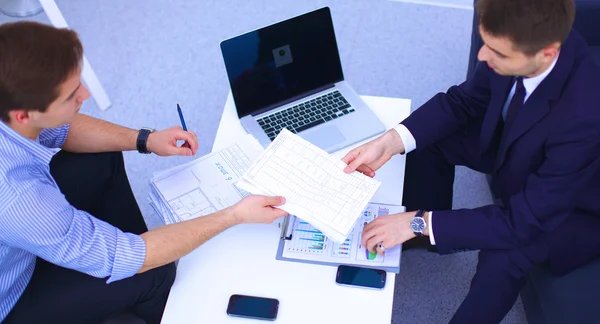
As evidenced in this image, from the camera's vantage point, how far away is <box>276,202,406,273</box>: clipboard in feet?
4.77

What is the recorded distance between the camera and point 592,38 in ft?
7.44

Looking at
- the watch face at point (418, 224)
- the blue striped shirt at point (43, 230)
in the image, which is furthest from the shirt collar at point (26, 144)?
the watch face at point (418, 224)

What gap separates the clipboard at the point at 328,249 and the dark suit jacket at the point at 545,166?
156mm

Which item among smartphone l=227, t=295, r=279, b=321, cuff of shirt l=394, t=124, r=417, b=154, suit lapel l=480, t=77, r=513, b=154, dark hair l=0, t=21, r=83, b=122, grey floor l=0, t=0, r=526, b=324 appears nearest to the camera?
dark hair l=0, t=21, r=83, b=122

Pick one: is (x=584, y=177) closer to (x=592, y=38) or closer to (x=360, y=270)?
(x=360, y=270)

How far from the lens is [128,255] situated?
1.39 m

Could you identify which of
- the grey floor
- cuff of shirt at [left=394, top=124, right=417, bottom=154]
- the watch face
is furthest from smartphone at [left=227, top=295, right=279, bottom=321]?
the grey floor

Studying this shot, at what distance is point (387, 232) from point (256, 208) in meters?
0.33

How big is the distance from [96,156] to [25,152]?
36 centimetres

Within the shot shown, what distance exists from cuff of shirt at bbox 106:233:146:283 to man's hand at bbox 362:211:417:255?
21.6 inches

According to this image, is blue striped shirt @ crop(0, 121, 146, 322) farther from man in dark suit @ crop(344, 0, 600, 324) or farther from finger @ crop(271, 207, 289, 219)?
man in dark suit @ crop(344, 0, 600, 324)

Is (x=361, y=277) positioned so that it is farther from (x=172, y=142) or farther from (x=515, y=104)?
(x=172, y=142)

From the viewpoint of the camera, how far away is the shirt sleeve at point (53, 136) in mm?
1662

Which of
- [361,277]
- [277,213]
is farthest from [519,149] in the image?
[277,213]
